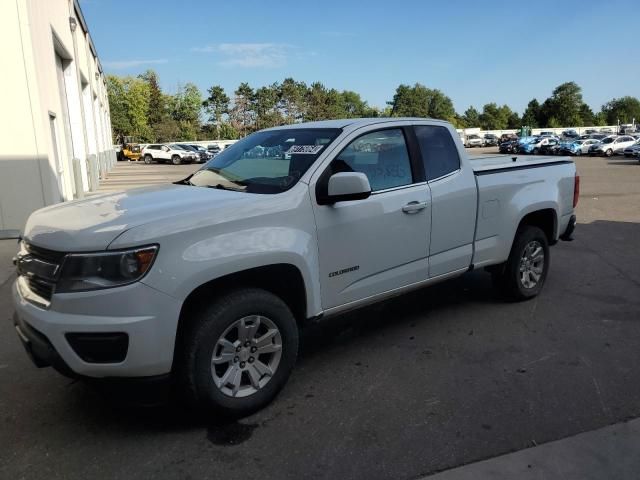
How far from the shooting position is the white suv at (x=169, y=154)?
4306 cm

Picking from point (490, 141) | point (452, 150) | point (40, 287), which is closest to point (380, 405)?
point (40, 287)

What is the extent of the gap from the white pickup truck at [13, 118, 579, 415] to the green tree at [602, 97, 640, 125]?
396 feet

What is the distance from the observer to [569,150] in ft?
135

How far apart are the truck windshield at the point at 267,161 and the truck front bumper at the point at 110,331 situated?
1128 mm

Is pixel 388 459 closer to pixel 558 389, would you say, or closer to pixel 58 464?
pixel 558 389

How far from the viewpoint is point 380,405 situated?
334cm

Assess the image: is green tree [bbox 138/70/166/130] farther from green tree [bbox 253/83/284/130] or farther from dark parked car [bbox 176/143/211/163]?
dark parked car [bbox 176/143/211/163]

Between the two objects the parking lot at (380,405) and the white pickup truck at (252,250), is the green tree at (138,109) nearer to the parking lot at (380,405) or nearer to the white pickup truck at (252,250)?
the parking lot at (380,405)

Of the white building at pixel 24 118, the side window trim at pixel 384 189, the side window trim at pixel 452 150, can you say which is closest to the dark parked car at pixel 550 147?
the white building at pixel 24 118

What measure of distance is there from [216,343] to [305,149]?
155 centimetres

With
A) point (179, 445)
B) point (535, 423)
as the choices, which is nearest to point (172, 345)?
point (179, 445)

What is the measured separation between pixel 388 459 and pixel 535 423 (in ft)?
3.24

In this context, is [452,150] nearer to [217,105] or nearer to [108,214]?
[108,214]

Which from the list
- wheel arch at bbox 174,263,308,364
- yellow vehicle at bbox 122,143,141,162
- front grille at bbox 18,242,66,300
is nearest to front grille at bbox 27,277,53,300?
front grille at bbox 18,242,66,300
